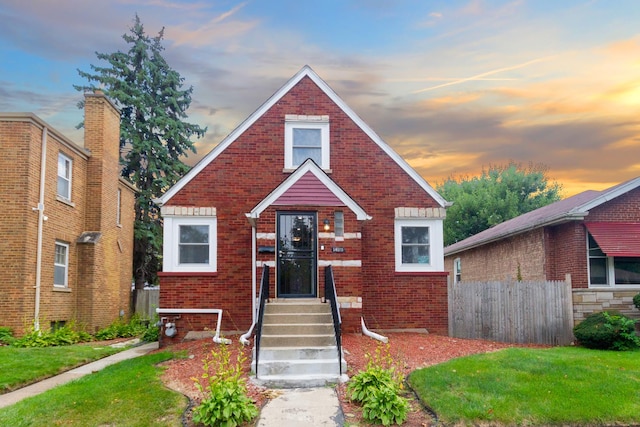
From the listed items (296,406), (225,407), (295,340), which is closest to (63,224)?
(295,340)

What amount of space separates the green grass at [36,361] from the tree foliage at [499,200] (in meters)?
30.4

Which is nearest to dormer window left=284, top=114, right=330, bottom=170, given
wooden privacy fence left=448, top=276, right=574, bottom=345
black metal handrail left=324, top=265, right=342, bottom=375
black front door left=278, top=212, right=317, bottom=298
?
black front door left=278, top=212, right=317, bottom=298

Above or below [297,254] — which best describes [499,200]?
above

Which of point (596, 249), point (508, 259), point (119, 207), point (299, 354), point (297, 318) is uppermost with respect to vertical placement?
point (119, 207)

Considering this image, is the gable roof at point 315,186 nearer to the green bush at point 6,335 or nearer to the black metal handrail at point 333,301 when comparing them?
the black metal handrail at point 333,301

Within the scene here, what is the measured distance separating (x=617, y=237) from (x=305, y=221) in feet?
30.1

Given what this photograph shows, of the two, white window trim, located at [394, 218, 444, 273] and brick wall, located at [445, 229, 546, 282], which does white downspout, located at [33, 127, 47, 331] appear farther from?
brick wall, located at [445, 229, 546, 282]

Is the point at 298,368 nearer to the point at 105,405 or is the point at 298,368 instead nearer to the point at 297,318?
the point at 297,318

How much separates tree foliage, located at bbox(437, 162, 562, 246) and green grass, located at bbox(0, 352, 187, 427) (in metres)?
33.3

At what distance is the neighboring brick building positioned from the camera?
44.2ft

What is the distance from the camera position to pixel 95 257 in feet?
63.2

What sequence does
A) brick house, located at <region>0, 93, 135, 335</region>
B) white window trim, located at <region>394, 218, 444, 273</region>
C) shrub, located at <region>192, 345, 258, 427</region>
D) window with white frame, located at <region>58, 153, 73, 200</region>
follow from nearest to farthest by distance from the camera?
1. shrub, located at <region>192, 345, 258, 427</region>
2. white window trim, located at <region>394, 218, 444, 273</region>
3. brick house, located at <region>0, 93, 135, 335</region>
4. window with white frame, located at <region>58, 153, 73, 200</region>

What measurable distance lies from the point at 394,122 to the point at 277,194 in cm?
983

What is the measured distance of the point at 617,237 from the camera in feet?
51.2
